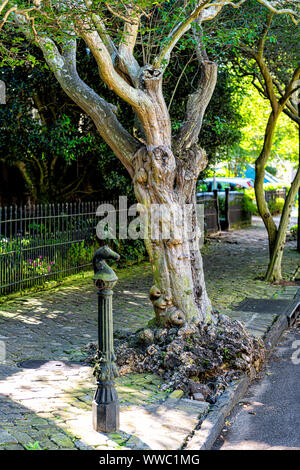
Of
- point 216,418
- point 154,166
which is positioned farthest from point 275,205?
point 216,418

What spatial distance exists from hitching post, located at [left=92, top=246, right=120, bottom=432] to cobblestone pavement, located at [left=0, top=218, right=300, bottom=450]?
13 cm

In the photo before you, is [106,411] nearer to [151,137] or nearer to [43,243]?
[151,137]

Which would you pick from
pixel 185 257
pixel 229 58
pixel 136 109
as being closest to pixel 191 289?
pixel 185 257

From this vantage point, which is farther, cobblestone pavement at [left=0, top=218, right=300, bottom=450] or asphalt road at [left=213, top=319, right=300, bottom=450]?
asphalt road at [left=213, top=319, right=300, bottom=450]

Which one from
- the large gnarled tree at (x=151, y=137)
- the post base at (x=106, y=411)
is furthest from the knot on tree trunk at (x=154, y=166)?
the post base at (x=106, y=411)

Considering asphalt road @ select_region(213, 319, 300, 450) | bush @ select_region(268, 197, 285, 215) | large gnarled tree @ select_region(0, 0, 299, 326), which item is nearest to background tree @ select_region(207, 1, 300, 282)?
large gnarled tree @ select_region(0, 0, 299, 326)

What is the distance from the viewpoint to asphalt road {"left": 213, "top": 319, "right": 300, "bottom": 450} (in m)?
5.15

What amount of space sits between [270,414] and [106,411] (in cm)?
198

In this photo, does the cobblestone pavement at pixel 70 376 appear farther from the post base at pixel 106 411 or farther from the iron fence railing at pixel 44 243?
the iron fence railing at pixel 44 243

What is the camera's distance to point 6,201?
682 inches

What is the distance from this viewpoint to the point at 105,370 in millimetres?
4996

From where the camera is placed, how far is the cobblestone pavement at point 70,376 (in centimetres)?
482

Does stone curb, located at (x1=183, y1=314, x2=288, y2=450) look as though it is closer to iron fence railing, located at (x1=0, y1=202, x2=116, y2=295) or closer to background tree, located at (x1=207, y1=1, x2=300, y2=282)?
iron fence railing, located at (x1=0, y1=202, x2=116, y2=295)

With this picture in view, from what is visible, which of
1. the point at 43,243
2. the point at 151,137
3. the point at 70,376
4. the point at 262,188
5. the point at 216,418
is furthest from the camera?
the point at 262,188
